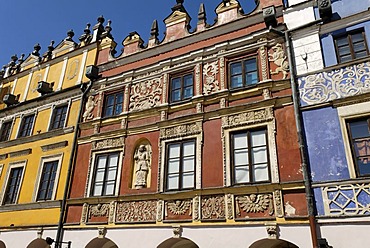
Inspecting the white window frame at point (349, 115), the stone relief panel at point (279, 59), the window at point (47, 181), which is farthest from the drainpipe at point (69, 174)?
the white window frame at point (349, 115)

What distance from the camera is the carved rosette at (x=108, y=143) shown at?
11.7m

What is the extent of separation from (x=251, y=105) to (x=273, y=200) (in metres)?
2.93

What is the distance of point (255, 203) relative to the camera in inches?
329

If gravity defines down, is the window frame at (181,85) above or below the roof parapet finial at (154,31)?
below

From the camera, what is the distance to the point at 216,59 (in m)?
11.0

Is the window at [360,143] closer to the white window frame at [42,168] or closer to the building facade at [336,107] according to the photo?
the building facade at [336,107]

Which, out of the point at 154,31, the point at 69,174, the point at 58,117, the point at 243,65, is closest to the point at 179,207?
the point at 243,65

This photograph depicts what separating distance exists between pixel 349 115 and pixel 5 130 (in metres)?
15.9

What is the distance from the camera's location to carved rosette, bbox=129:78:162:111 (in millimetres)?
11750

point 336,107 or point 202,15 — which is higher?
point 202,15

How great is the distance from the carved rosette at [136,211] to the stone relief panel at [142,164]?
63 centimetres

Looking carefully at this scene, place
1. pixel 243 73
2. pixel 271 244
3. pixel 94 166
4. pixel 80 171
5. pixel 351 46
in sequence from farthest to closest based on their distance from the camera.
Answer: pixel 80 171 → pixel 94 166 → pixel 243 73 → pixel 351 46 → pixel 271 244

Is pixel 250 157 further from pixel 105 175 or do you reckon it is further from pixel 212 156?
pixel 105 175

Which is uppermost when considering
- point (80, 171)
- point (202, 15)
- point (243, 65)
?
point (202, 15)
